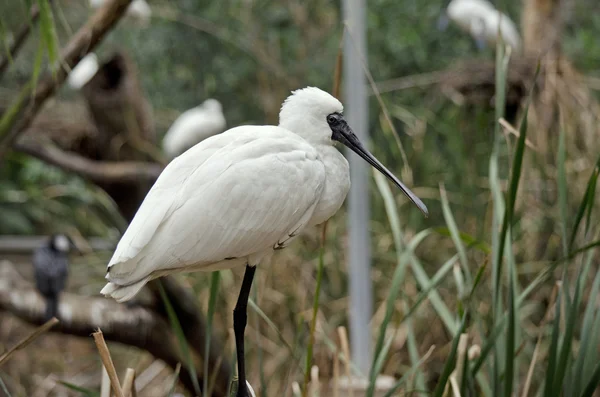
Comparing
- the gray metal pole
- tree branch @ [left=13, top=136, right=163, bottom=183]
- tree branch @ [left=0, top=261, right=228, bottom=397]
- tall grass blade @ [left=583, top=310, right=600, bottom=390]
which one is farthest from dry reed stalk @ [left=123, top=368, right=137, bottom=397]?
tree branch @ [left=13, top=136, right=163, bottom=183]

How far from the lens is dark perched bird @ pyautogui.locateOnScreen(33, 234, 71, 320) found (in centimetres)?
322

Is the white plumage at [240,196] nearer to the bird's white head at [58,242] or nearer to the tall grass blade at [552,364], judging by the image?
the tall grass blade at [552,364]

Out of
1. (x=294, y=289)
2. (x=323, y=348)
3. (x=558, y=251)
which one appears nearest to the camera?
(x=323, y=348)

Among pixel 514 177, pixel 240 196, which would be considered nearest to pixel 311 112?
pixel 240 196

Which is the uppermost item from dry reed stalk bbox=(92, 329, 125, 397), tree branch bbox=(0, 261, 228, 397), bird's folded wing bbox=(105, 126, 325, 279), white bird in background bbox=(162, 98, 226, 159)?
bird's folded wing bbox=(105, 126, 325, 279)

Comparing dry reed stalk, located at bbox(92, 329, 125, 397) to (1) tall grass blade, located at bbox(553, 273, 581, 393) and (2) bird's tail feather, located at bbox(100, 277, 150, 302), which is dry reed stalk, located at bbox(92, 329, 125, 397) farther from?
(1) tall grass blade, located at bbox(553, 273, 581, 393)

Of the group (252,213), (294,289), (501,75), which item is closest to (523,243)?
(294,289)

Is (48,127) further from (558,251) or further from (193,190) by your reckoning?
(193,190)

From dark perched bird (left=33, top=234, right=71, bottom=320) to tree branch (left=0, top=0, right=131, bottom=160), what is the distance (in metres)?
1.34

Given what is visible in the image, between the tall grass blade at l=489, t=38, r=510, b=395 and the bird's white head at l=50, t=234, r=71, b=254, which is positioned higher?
the tall grass blade at l=489, t=38, r=510, b=395

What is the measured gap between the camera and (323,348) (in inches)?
107

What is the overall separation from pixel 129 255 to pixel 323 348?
184cm

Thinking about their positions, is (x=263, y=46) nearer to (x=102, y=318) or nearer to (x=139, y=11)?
(x=139, y=11)

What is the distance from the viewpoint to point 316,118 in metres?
1.06
